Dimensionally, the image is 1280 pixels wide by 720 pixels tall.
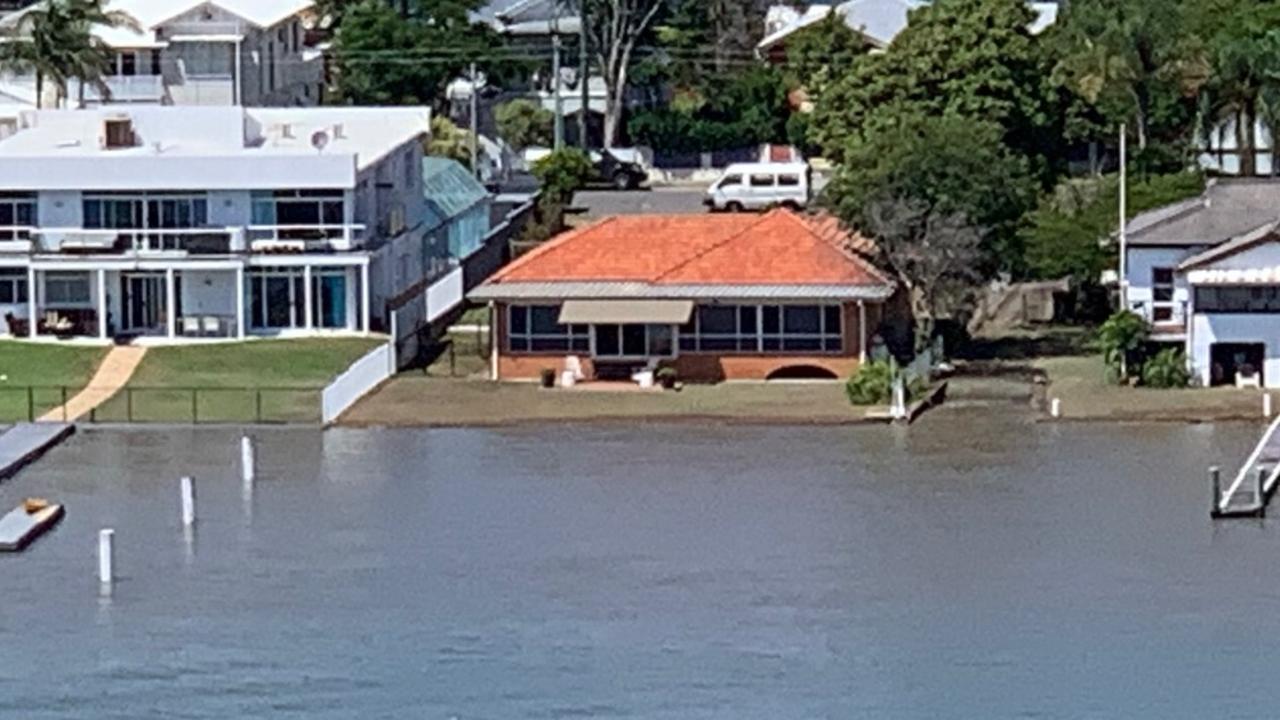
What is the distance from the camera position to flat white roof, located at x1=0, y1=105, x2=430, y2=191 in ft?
243

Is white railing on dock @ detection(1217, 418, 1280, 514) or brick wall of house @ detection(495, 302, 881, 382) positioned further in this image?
brick wall of house @ detection(495, 302, 881, 382)

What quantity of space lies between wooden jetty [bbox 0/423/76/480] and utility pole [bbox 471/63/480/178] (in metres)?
31.8

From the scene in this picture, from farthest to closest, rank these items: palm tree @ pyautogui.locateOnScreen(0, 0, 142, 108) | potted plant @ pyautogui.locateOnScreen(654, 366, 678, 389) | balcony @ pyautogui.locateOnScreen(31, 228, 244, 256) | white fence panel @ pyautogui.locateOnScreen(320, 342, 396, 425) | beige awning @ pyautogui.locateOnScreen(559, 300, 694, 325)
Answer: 1. palm tree @ pyautogui.locateOnScreen(0, 0, 142, 108)
2. balcony @ pyautogui.locateOnScreen(31, 228, 244, 256)
3. beige awning @ pyautogui.locateOnScreen(559, 300, 694, 325)
4. potted plant @ pyautogui.locateOnScreen(654, 366, 678, 389)
5. white fence panel @ pyautogui.locateOnScreen(320, 342, 396, 425)

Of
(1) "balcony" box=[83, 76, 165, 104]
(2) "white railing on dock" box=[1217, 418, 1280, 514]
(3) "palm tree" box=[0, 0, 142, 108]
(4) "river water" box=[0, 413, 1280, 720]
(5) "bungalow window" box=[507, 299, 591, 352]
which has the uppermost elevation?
(3) "palm tree" box=[0, 0, 142, 108]

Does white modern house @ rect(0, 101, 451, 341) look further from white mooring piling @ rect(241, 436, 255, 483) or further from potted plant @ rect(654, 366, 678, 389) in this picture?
white mooring piling @ rect(241, 436, 255, 483)

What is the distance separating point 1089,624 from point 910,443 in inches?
615

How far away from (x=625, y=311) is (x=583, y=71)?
37529 millimetres

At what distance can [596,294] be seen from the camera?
69.8 metres

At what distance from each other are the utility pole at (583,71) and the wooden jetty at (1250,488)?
47.3 meters

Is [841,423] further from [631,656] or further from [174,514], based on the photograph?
[631,656]

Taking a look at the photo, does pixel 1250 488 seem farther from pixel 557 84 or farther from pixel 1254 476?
pixel 557 84

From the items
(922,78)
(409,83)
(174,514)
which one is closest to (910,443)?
(174,514)

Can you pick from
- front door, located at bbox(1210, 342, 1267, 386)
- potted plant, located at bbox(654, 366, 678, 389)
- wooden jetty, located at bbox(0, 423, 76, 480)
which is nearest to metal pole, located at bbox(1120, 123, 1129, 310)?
front door, located at bbox(1210, 342, 1267, 386)

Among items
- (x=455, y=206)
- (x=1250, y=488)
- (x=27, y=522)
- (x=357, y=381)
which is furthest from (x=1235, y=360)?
(x=455, y=206)
